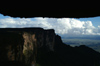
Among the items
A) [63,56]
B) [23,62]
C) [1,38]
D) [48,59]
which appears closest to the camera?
[1,38]
